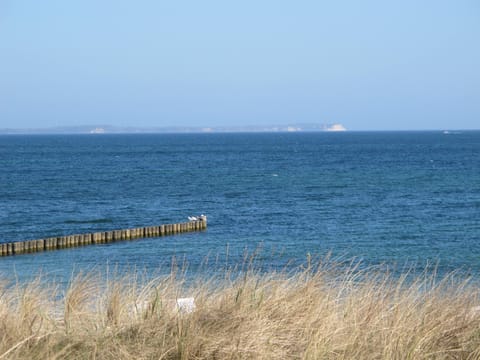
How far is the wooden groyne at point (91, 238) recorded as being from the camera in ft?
106

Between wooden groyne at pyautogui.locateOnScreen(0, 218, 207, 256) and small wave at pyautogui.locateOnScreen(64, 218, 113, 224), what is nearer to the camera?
wooden groyne at pyautogui.locateOnScreen(0, 218, 207, 256)

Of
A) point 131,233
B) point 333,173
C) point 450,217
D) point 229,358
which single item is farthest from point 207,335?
point 333,173

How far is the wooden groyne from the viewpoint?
106 ft

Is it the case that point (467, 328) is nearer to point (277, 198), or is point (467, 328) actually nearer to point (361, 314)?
point (361, 314)

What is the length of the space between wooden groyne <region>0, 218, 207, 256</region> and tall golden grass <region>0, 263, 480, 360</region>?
25752mm

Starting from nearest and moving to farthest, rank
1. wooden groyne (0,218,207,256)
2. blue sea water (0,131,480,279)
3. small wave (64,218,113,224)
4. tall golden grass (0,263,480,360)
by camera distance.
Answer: tall golden grass (0,263,480,360) < blue sea water (0,131,480,279) < wooden groyne (0,218,207,256) < small wave (64,218,113,224)

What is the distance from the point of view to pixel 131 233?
3675 centimetres

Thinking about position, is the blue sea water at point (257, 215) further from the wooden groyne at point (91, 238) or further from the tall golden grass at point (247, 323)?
the tall golden grass at point (247, 323)

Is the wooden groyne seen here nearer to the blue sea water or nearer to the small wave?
the blue sea water

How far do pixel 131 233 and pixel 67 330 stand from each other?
100ft

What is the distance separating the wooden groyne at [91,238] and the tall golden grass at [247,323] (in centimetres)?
2575

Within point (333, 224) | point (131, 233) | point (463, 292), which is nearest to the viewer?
point (463, 292)

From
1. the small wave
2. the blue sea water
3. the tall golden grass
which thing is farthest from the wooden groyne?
the tall golden grass

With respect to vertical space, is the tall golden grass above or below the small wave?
above
